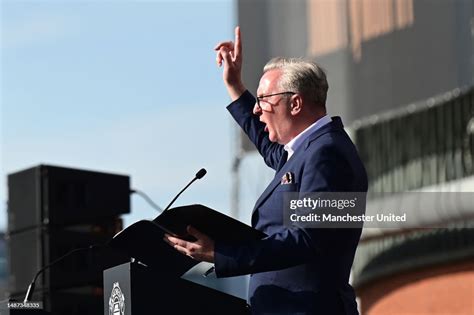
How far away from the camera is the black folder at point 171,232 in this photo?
4.25 m

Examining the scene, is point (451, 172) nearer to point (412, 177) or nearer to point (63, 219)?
point (412, 177)

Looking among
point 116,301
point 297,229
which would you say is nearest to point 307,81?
point 297,229

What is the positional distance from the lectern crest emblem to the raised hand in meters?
1.28

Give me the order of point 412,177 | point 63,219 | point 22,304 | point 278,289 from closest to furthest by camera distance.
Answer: point 278,289, point 22,304, point 63,219, point 412,177

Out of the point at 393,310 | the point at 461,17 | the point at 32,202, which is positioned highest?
the point at 461,17

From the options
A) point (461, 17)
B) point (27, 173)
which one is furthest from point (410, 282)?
point (27, 173)

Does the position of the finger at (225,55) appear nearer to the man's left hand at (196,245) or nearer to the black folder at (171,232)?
the black folder at (171,232)

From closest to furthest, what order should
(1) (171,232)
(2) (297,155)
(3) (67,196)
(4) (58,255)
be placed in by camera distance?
(1) (171,232) → (2) (297,155) → (4) (58,255) → (3) (67,196)

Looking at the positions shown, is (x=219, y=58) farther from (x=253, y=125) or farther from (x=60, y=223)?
(x=60, y=223)

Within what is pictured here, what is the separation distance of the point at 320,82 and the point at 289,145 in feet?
0.84

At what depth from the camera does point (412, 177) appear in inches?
635

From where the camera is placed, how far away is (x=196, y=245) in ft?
14.1

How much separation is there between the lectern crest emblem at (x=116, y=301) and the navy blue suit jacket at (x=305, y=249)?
0.35 m

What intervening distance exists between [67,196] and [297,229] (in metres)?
3.73
